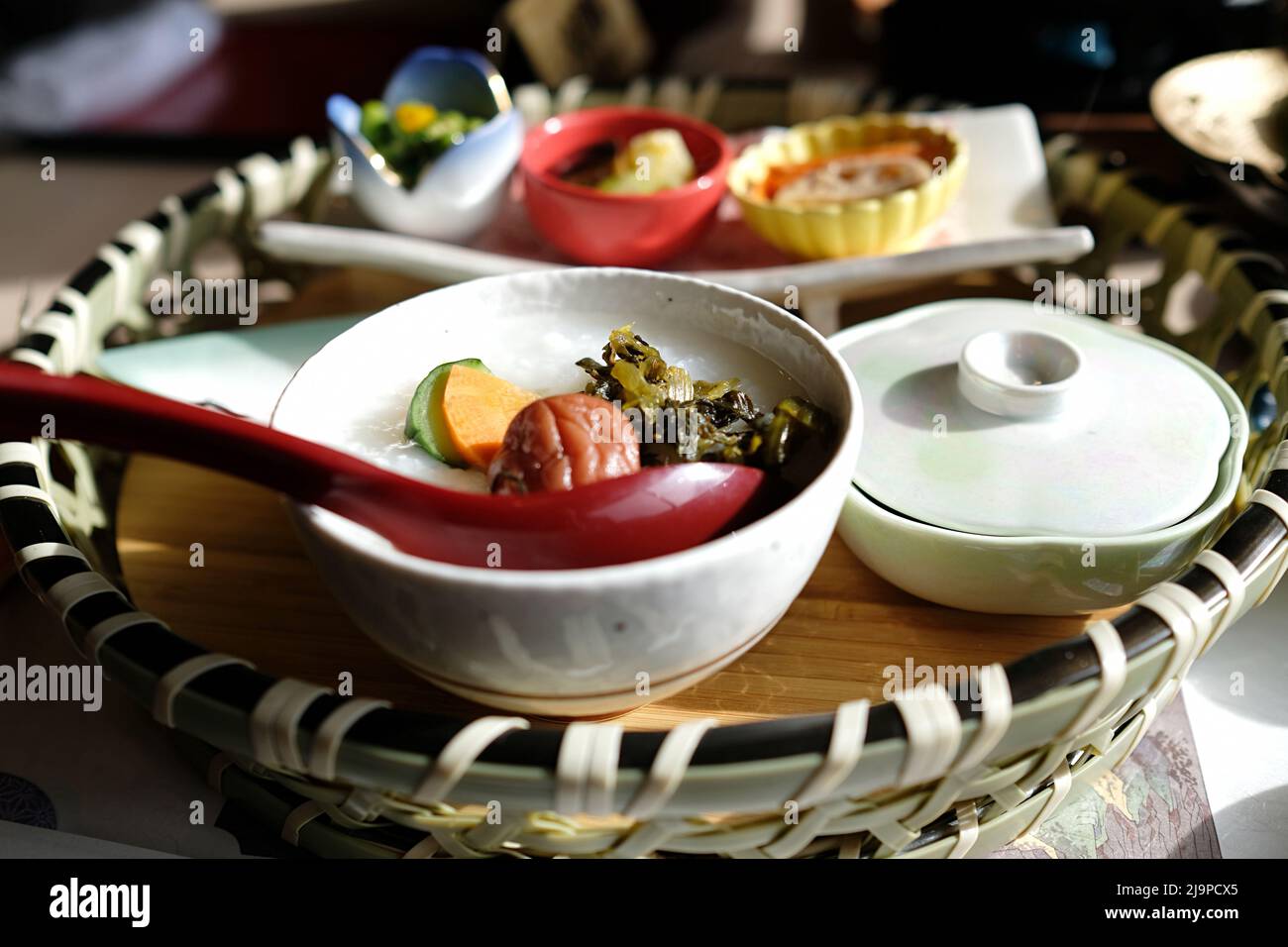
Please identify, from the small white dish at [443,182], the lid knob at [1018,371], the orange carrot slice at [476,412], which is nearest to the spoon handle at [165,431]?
the orange carrot slice at [476,412]

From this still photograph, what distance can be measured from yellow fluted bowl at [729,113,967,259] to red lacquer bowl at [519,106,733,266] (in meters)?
0.05

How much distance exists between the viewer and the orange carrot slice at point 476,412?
0.88 m

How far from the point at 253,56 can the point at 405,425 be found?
240 centimetres

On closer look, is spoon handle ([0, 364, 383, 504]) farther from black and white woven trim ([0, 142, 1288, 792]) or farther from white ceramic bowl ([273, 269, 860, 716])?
black and white woven trim ([0, 142, 1288, 792])

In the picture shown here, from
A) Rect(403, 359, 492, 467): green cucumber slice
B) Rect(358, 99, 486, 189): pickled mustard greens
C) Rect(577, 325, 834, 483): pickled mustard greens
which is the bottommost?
Rect(403, 359, 492, 467): green cucumber slice

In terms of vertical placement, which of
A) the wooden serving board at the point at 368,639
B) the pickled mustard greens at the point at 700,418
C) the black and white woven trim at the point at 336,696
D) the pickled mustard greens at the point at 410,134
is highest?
the pickled mustard greens at the point at 410,134

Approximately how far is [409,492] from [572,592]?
0.55 ft

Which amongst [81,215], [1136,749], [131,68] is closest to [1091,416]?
[1136,749]

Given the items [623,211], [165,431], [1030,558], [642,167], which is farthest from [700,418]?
[642,167]

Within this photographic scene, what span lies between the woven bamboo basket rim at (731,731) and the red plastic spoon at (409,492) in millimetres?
128

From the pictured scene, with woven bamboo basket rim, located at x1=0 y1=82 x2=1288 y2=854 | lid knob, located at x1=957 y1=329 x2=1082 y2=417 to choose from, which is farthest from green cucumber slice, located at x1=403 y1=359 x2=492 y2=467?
lid knob, located at x1=957 y1=329 x2=1082 y2=417

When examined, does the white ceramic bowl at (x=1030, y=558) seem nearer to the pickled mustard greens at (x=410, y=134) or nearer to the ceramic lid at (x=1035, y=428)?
the ceramic lid at (x=1035, y=428)

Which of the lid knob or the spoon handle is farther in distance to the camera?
the lid knob

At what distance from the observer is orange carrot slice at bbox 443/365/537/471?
88 centimetres
